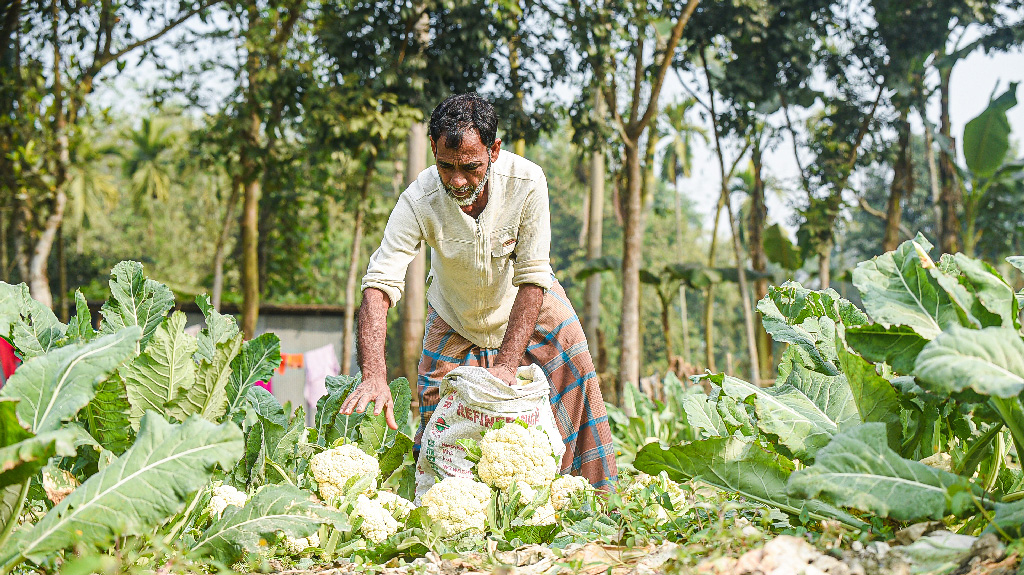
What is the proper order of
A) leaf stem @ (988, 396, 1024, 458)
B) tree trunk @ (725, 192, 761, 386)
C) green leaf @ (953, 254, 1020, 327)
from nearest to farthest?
leaf stem @ (988, 396, 1024, 458) → green leaf @ (953, 254, 1020, 327) → tree trunk @ (725, 192, 761, 386)

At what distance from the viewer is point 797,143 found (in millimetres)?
12797

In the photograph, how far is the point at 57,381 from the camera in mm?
1884

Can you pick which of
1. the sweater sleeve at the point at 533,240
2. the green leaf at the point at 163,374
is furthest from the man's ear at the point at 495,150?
the green leaf at the point at 163,374

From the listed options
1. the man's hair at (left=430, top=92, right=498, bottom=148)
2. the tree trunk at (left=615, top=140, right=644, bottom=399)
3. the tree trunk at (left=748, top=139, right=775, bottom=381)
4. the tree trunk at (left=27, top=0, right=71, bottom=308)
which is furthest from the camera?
the tree trunk at (left=748, top=139, right=775, bottom=381)

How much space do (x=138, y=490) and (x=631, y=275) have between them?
709cm

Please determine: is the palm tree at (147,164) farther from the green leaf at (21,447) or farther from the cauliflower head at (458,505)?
the green leaf at (21,447)

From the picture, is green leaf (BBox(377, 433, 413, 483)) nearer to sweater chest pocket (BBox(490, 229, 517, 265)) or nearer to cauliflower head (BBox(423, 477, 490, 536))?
cauliflower head (BBox(423, 477, 490, 536))

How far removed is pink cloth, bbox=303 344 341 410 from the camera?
921 cm

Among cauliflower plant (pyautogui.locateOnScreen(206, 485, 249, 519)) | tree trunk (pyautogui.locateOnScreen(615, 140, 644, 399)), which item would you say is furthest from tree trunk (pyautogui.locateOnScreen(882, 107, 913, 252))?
cauliflower plant (pyautogui.locateOnScreen(206, 485, 249, 519))

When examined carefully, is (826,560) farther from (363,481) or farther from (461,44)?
(461,44)

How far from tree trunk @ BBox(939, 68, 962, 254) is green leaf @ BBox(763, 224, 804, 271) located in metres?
2.44

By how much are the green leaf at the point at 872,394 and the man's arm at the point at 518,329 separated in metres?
1.15

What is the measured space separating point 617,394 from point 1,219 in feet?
37.0

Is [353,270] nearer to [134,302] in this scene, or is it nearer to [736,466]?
[134,302]
